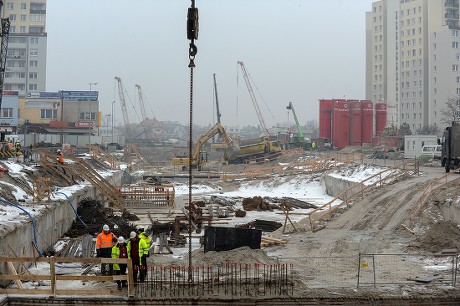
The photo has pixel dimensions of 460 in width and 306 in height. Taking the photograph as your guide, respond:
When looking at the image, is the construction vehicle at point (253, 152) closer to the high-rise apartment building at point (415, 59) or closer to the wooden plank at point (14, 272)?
the high-rise apartment building at point (415, 59)

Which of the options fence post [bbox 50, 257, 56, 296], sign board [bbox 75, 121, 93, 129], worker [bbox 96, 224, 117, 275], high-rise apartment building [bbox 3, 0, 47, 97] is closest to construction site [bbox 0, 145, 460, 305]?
fence post [bbox 50, 257, 56, 296]

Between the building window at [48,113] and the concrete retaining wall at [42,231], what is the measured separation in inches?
2723

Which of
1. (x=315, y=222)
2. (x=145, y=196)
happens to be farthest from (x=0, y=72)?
(x=315, y=222)

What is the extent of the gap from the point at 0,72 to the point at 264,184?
69.9ft

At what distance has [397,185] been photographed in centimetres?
2794

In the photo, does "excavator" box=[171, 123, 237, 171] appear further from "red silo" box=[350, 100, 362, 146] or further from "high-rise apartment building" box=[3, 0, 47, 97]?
"high-rise apartment building" box=[3, 0, 47, 97]

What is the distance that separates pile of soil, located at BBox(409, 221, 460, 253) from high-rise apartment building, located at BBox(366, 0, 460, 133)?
75.0 m

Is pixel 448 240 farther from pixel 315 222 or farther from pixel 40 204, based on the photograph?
pixel 40 204

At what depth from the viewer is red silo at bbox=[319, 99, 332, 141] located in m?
75.1

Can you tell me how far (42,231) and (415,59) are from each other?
89359mm

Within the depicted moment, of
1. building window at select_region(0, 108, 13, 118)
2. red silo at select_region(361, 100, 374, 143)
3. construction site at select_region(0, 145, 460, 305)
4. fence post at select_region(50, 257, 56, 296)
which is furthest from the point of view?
building window at select_region(0, 108, 13, 118)

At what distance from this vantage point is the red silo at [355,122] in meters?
73.1

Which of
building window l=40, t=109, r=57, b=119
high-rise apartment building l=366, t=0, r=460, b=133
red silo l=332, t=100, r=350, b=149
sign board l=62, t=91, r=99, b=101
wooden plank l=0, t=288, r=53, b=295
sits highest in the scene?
high-rise apartment building l=366, t=0, r=460, b=133

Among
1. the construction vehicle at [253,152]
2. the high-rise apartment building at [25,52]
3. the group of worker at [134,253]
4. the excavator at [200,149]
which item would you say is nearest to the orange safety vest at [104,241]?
the group of worker at [134,253]
